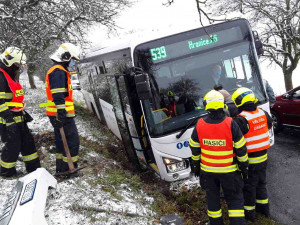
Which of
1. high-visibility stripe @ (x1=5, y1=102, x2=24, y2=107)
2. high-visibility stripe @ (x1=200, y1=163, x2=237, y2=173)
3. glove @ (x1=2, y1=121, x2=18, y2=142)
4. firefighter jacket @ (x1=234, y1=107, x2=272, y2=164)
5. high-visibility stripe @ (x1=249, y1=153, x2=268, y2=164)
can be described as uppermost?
high-visibility stripe @ (x1=5, y1=102, x2=24, y2=107)

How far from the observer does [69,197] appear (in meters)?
4.51

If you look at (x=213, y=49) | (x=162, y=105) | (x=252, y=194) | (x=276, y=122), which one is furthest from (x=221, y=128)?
(x=276, y=122)

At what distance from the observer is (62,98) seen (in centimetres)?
477

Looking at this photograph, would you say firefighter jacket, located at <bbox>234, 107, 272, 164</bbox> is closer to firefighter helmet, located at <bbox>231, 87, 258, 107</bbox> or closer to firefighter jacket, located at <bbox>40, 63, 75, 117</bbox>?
firefighter helmet, located at <bbox>231, 87, 258, 107</bbox>

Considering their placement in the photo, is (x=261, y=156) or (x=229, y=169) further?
(x=261, y=156)

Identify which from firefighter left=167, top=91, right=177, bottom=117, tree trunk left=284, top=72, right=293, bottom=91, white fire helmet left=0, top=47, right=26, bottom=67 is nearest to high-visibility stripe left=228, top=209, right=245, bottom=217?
firefighter left=167, top=91, right=177, bottom=117

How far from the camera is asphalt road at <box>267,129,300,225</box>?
15.4ft

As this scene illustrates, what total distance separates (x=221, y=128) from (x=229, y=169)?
57 cm

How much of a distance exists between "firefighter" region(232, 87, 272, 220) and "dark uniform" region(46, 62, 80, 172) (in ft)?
8.78

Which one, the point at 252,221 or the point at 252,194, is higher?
the point at 252,194

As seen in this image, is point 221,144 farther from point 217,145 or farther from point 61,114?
point 61,114

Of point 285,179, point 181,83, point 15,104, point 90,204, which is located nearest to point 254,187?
point 285,179

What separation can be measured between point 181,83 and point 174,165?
150 centimetres

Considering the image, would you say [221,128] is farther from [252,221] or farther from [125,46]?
[125,46]
